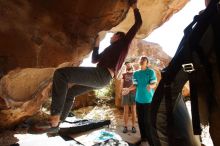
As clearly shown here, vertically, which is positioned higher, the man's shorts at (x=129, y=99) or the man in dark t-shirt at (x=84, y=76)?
the man in dark t-shirt at (x=84, y=76)

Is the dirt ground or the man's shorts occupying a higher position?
the man's shorts

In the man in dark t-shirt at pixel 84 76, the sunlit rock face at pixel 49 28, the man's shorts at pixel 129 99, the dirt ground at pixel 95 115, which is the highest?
the sunlit rock face at pixel 49 28

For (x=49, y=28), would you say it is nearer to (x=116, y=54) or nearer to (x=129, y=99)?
(x=116, y=54)

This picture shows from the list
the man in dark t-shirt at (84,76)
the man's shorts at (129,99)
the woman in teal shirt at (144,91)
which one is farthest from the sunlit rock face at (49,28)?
the man's shorts at (129,99)

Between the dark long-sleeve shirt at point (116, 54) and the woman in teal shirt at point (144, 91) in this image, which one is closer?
the dark long-sleeve shirt at point (116, 54)

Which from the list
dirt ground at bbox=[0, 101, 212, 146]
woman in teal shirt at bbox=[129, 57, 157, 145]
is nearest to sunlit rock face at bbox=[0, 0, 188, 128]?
woman in teal shirt at bbox=[129, 57, 157, 145]

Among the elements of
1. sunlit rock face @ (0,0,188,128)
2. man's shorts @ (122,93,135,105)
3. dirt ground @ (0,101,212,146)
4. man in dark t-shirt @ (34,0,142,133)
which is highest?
sunlit rock face @ (0,0,188,128)

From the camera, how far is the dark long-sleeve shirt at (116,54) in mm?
4633

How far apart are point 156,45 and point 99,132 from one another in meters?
9.78

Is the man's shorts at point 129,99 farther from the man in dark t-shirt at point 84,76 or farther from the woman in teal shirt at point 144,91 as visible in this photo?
the man in dark t-shirt at point 84,76

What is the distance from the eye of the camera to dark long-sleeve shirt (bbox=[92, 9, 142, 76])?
4633 mm

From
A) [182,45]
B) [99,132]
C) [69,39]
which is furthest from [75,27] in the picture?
[99,132]

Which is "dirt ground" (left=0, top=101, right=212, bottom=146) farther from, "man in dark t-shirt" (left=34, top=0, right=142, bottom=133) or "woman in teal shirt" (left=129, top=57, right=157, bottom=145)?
"man in dark t-shirt" (left=34, top=0, right=142, bottom=133)

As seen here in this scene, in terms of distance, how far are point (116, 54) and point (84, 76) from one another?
0.66m
